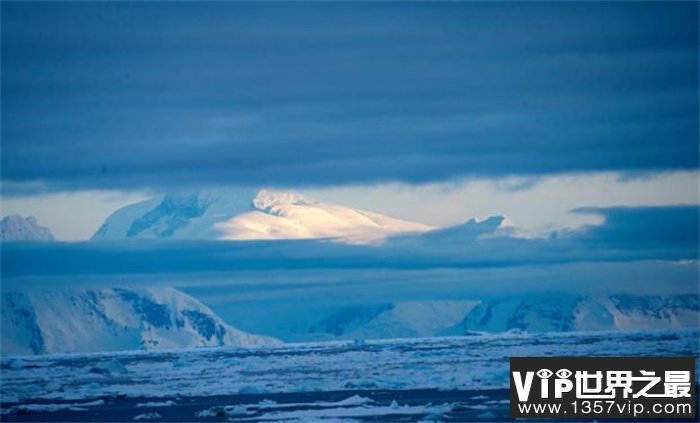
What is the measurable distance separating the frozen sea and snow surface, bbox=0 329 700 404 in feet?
0.20

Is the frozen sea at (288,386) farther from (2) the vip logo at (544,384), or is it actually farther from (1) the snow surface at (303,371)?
(2) the vip logo at (544,384)

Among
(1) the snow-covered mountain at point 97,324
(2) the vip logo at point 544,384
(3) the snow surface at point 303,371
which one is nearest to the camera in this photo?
(2) the vip logo at point 544,384

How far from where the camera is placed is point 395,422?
46.9 metres

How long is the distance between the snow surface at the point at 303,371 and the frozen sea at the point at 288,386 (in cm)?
6

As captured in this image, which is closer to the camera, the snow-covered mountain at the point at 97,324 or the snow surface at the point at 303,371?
→ the snow surface at the point at 303,371

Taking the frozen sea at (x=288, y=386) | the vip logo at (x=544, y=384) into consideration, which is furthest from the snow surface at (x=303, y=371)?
the vip logo at (x=544, y=384)

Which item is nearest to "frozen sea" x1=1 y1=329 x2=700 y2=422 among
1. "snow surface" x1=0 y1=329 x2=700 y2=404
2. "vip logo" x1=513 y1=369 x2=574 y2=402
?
"snow surface" x1=0 y1=329 x2=700 y2=404

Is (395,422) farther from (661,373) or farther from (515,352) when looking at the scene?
(515,352)

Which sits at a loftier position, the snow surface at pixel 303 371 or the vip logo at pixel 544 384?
the snow surface at pixel 303 371

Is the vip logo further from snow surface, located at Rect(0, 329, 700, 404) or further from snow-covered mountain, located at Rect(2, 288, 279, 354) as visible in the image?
snow-covered mountain, located at Rect(2, 288, 279, 354)

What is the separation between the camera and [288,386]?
2489 inches

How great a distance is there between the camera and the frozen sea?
51438 mm

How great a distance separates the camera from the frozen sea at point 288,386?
2025 inches

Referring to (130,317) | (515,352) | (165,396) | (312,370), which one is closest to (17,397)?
(165,396)
